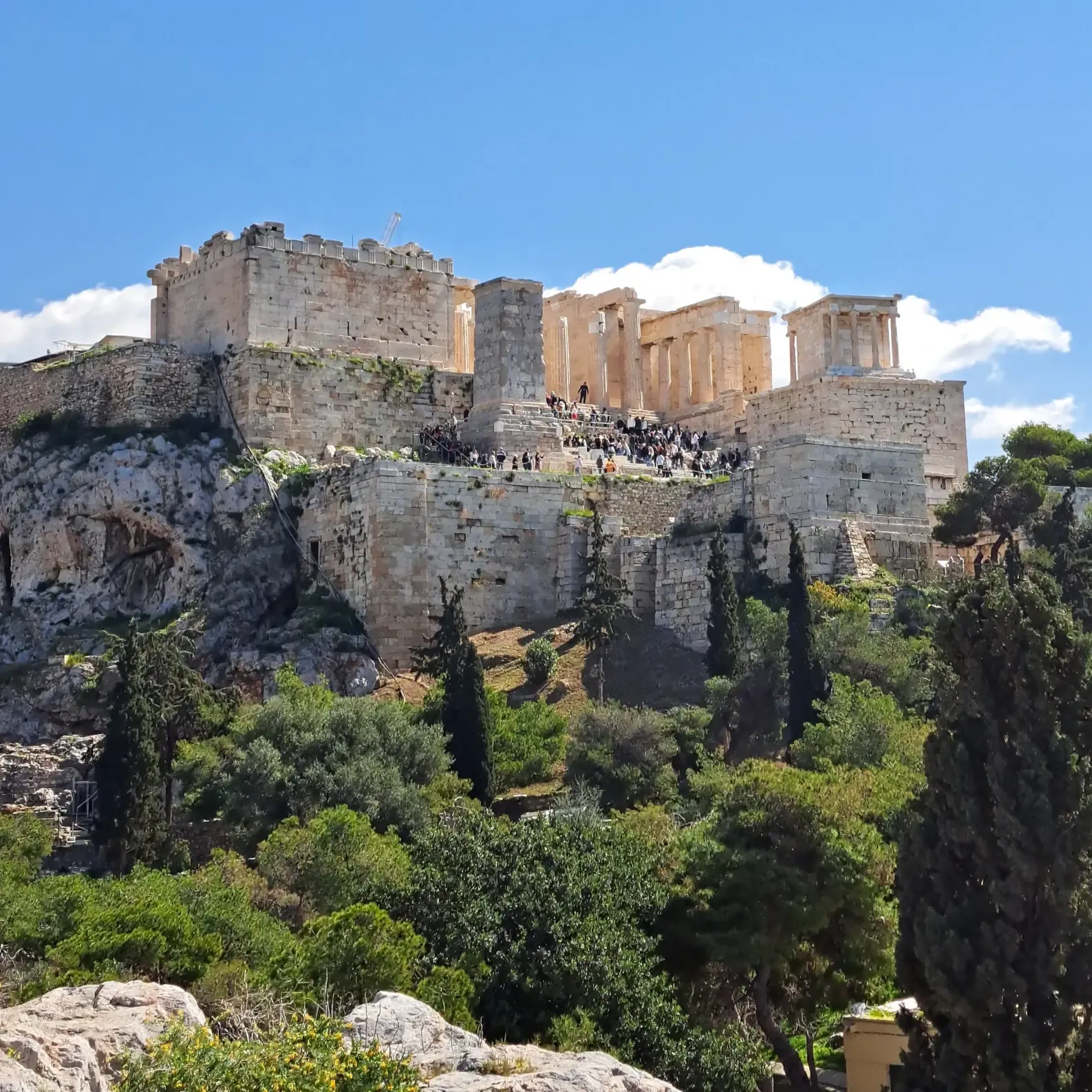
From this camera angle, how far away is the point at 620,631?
45.2 m

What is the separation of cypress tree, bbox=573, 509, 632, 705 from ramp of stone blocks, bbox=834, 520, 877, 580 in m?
4.32

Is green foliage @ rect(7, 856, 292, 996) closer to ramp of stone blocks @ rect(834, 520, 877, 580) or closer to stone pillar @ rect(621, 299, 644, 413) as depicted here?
ramp of stone blocks @ rect(834, 520, 877, 580)

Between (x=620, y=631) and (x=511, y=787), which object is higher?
(x=620, y=631)

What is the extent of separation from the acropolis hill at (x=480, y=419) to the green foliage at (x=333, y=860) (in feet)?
36.5

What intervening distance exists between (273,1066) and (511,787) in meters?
20.0

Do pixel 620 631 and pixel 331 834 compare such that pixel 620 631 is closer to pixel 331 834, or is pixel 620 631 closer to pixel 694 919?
pixel 331 834

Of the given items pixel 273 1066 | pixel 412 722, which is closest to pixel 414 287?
pixel 412 722

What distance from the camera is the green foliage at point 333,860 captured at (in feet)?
104

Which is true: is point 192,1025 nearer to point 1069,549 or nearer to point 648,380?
point 1069,549

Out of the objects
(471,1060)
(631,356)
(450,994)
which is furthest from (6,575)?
(471,1060)

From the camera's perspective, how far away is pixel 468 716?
39.7 m

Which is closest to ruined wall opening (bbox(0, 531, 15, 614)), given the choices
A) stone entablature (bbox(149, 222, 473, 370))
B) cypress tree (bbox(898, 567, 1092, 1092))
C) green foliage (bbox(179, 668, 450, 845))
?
stone entablature (bbox(149, 222, 473, 370))

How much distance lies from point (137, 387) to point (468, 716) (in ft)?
52.0

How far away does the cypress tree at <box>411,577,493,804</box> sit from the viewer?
39.2 metres
